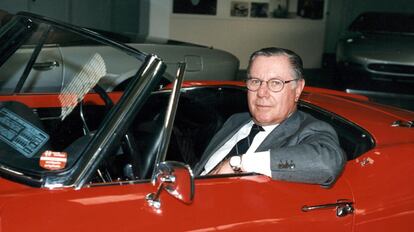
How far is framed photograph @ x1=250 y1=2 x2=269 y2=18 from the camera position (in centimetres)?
1204

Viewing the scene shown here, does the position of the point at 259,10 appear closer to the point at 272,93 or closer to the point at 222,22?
the point at 222,22

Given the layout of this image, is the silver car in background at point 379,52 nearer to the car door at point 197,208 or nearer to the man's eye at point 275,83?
the man's eye at point 275,83

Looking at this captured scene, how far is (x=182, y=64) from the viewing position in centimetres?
215

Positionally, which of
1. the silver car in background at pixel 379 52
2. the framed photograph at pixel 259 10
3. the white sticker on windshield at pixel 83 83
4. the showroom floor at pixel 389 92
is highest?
the framed photograph at pixel 259 10

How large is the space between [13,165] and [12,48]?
2.81ft

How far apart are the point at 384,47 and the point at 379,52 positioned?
5.5 inches

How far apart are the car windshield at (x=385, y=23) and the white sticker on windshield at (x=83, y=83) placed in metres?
7.93

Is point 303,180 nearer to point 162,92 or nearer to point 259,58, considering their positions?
point 259,58

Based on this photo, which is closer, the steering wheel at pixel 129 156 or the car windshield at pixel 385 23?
the steering wheel at pixel 129 156

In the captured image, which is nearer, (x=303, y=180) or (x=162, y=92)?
(x=303, y=180)

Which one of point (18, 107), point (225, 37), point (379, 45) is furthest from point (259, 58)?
point (225, 37)

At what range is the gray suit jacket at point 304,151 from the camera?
227 cm

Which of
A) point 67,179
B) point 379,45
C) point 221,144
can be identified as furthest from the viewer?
point 379,45

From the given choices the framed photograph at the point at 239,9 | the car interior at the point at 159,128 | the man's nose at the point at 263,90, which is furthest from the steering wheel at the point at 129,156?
the framed photograph at the point at 239,9
